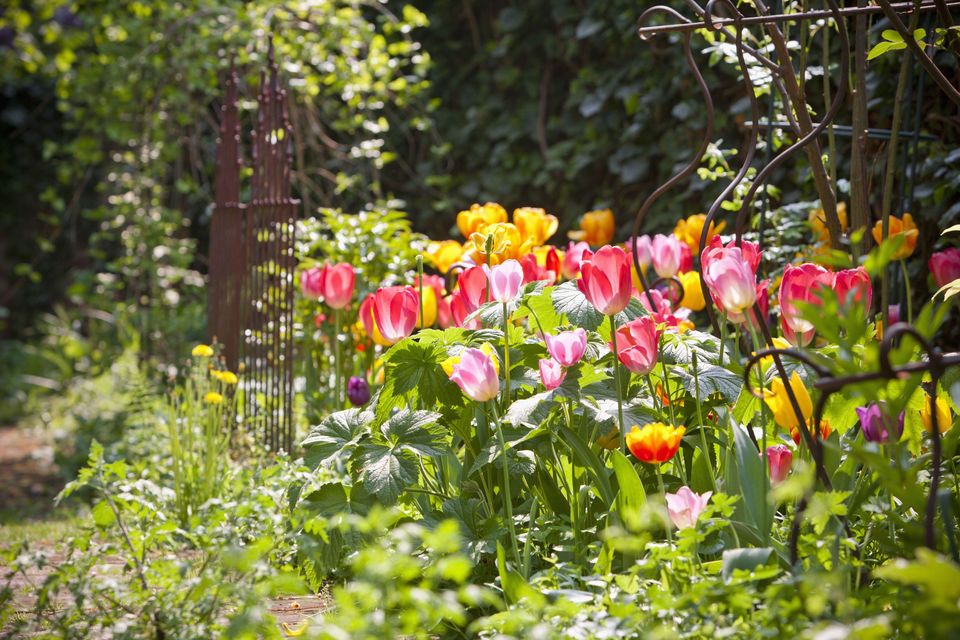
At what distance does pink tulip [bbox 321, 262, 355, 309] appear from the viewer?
281cm

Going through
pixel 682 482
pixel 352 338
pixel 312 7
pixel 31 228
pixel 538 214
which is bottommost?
pixel 682 482

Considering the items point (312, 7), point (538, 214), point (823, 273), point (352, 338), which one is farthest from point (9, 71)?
point (823, 273)

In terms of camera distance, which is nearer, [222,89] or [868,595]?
[868,595]

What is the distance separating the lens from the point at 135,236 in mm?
5863

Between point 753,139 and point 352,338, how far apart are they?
5.62ft

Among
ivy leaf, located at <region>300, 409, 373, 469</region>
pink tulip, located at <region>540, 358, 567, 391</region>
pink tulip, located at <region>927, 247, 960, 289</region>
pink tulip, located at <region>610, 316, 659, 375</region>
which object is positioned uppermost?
pink tulip, located at <region>927, 247, 960, 289</region>

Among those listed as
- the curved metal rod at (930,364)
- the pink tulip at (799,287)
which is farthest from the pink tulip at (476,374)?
the curved metal rod at (930,364)

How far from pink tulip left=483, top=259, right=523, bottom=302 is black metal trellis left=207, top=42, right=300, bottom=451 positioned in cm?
170

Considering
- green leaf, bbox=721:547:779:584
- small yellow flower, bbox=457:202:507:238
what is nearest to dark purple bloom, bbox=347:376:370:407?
small yellow flower, bbox=457:202:507:238

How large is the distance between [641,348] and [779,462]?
1.13ft

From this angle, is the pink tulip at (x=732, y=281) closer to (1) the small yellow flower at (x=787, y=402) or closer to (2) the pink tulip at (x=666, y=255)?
(1) the small yellow flower at (x=787, y=402)

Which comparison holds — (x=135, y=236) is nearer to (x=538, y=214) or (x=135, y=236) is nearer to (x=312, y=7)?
(x=312, y=7)

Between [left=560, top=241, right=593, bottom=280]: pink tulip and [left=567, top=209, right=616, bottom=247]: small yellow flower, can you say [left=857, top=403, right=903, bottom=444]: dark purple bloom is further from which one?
[left=567, top=209, right=616, bottom=247]: small yellow flower

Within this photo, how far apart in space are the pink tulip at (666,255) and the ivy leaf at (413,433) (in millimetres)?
824
